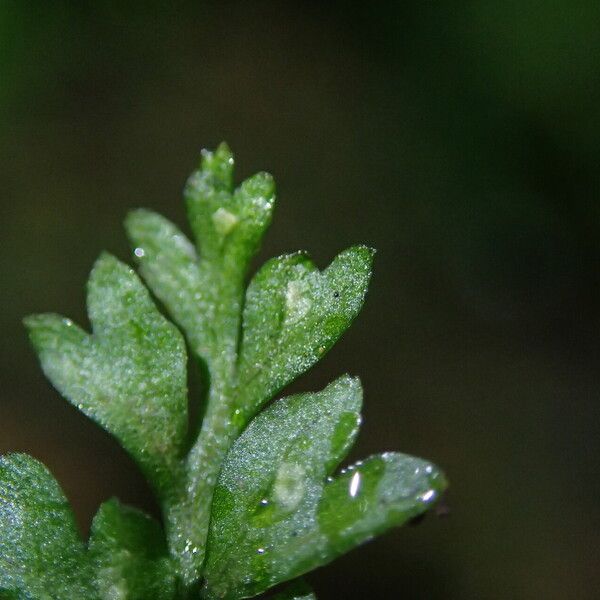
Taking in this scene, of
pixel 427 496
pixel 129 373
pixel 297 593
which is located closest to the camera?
pixel 427 496

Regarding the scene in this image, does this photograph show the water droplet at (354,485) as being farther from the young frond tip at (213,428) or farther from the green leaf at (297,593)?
the green leaf at (297,593)

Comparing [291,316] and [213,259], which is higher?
[213,259]

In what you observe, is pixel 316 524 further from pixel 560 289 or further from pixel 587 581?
pixel 560 289

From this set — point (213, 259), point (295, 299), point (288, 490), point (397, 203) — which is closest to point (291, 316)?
point (295, 299)

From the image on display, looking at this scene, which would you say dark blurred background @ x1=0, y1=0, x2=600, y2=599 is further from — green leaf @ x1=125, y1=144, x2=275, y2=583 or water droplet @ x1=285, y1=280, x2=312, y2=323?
water droplet @ x1=285, y1=280, x2=312, y2=323

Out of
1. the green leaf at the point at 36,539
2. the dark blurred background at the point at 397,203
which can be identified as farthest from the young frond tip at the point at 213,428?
the dark blurred background at the point at 397,203

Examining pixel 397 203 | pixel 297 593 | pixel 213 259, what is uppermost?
pixel 397 203

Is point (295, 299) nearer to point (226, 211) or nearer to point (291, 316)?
point (291, 316)
